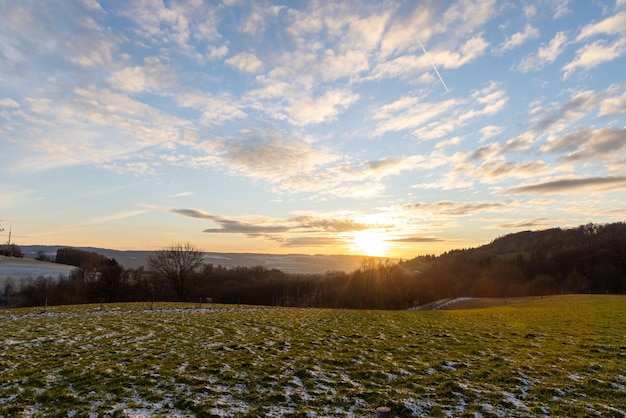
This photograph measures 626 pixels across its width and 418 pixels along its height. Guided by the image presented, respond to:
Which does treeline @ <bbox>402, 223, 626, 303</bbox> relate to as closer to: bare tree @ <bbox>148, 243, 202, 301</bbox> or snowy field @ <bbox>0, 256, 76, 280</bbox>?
bare tree @ <bbox>148, 243, 202, 301</bbox>

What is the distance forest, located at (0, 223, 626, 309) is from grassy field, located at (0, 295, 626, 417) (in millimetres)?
51245

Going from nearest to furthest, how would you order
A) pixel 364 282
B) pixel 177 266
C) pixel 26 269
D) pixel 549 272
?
1. pixel 177 266
2. pixel 26 269
3. pixel 364 282
4. pixel 549 272

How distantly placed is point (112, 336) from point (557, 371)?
2056 centimetres

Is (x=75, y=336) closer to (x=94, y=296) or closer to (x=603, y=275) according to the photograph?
(x=94, y=296)

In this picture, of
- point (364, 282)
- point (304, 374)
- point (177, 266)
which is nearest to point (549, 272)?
point (364, 282)

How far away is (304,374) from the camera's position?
11734 mm

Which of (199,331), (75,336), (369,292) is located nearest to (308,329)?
(199,331)

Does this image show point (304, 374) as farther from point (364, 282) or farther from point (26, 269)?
point (26, 269)

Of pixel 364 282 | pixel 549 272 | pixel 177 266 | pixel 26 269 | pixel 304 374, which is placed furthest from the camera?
pixel 549 272

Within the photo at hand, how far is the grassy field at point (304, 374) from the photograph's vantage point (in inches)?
356

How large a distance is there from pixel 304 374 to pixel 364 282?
11466cm

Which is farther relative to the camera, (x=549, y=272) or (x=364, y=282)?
(x=549, y=272)

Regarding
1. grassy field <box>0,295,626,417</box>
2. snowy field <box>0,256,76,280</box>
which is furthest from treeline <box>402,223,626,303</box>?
snowy field <box>0,256,76,280</box>

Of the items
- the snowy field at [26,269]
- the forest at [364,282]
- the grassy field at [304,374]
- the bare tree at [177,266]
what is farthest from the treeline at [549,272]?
the snowy field at [26,269]
